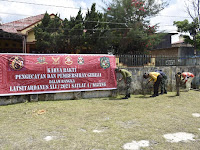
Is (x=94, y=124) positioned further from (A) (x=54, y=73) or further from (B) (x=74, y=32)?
(B) (x=74, y=32)

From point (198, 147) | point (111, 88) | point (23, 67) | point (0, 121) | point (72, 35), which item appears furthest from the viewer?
point (72, 35)

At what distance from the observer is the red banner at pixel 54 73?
6.85 meters

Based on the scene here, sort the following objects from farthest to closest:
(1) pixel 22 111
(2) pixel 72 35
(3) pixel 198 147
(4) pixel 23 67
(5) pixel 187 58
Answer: (2) pixel 72 35, (5) pixel 187 58, (4) pixel 23 67, (1) pixel 22 111, (3) pixel 198 147

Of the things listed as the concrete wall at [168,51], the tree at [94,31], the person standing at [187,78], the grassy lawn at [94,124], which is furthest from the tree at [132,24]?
the grassy lawn at [94,124]

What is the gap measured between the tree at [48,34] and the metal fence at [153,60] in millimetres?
8624

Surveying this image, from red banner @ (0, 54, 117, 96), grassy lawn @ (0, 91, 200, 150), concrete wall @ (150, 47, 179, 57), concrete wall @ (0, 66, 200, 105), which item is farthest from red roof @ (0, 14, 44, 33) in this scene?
concrete wall @ (150, 47, 179, 57)

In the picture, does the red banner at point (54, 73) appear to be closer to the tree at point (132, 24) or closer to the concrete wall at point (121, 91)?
the concrete wall at point (121, 91)

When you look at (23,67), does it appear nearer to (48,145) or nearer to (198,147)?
(48,145)

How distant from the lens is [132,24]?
54.7ft

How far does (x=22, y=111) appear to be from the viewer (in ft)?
19.8

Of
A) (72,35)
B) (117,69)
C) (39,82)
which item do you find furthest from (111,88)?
(72,35)

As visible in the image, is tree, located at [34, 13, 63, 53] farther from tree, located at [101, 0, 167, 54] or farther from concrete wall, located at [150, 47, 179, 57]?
concrete wall, located at [150, 47, 179, 57]

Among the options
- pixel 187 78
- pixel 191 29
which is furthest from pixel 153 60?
pixel 191 29

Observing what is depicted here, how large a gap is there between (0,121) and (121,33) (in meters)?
14.4
